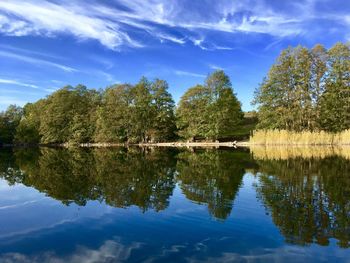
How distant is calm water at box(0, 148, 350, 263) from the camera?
887cm

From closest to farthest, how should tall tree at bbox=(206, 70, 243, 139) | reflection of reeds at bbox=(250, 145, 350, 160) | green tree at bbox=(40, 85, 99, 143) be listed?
reflection of reeds at bbox=(250, 145, 350, 160)
tall tree at bbox=(206, 70, 243, 139)
green tree at bbox=(40, 85, 99, 143)

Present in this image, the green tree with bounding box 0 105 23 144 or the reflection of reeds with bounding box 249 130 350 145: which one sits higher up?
the green tree with bounding box 0 105 23 144

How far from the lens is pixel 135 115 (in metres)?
84.9

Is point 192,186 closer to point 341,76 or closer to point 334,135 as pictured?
point 334,135

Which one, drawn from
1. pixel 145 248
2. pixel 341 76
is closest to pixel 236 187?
pixel 145 248

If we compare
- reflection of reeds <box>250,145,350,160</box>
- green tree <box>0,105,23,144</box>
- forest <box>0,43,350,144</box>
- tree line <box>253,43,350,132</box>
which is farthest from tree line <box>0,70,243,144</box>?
reflection of reeds <box>250,145,350,160</box>

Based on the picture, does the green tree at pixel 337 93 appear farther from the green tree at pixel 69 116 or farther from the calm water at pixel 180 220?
the green tree at pixel 69 116

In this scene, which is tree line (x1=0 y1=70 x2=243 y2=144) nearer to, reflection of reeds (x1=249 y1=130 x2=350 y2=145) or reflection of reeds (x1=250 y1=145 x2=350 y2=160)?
reflection of reeds (x1=249 y1=130 x2=350 y2=145)

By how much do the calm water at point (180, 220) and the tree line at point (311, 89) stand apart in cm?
4445

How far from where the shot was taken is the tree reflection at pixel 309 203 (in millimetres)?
10062

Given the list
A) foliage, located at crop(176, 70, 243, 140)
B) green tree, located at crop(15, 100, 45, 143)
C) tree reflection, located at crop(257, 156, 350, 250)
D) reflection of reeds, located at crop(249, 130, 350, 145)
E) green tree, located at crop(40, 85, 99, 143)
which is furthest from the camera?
green tree, located at crop(15, 100, 45, 143)

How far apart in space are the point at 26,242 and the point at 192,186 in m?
9.94

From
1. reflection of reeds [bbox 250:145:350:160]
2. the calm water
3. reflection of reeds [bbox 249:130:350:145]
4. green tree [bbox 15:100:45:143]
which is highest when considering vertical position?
green tree [bbox 15:100:45:143]

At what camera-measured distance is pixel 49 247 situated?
957cm
